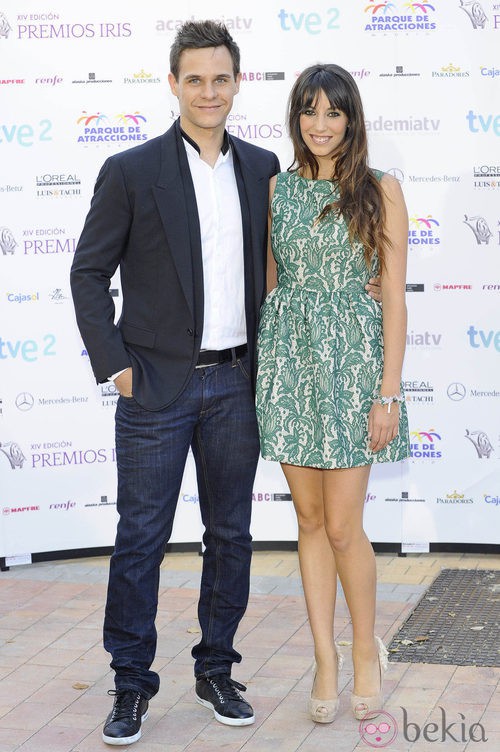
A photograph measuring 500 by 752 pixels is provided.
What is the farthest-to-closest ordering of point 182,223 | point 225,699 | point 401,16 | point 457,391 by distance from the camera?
point 457,391 < point 401,16 < point 225,699 < point 182,223

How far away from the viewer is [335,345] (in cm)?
356

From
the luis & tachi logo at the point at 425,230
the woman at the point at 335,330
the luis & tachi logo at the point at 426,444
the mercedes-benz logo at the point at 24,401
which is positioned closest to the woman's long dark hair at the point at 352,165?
the woman at the point at 335,330

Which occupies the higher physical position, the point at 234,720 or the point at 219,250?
the point at 219,250

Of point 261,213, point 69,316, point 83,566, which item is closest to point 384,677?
point 261,213

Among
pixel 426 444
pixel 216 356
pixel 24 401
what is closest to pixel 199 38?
pixel 216 356

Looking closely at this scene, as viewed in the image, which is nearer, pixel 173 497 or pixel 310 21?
pixel 173 497

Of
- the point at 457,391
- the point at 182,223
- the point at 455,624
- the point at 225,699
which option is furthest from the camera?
the point at 457,391

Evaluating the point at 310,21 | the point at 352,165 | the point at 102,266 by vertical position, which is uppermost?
the point at 310,21

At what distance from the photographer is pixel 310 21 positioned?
214 inches

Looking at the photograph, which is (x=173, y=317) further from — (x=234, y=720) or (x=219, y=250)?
(x=234, y=720)

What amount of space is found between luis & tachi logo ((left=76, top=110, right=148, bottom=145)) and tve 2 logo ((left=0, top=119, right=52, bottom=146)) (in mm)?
162

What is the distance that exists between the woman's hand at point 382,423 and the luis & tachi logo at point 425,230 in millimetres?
2145

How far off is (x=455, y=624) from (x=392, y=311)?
68.8 inches

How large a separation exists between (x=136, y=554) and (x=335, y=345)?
96cm
